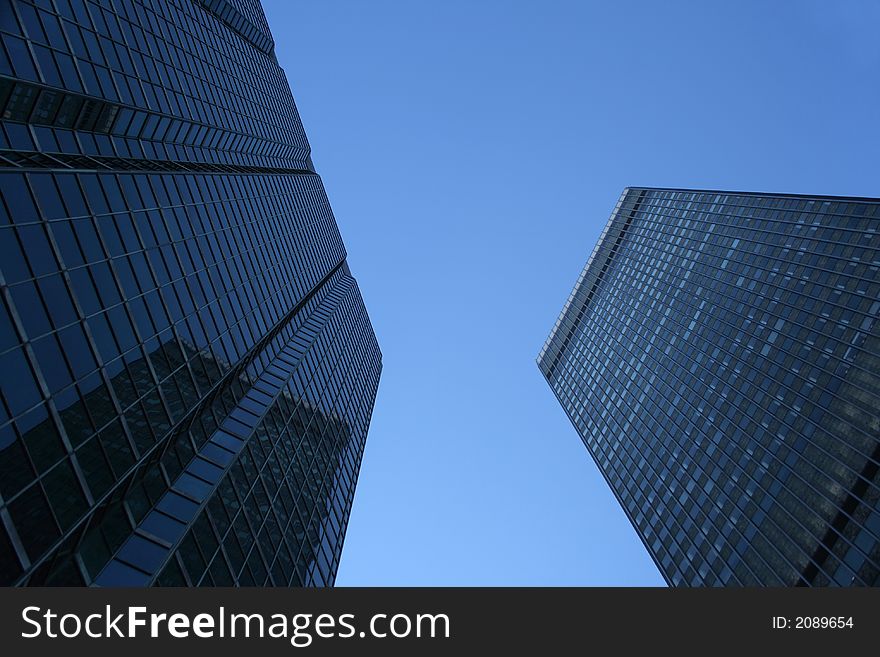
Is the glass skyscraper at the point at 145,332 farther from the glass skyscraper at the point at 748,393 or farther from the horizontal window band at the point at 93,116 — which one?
the glass skyscraper at the point at 748,393

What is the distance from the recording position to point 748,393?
227ft

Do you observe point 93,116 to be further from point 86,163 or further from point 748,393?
point 748,393

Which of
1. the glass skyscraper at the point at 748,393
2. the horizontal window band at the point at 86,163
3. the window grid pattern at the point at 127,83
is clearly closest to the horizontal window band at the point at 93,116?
the window grid pattern at the point at 127,83

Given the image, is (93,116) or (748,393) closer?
(93,116)

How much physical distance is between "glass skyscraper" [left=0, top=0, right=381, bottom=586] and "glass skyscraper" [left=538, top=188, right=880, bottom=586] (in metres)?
39.6

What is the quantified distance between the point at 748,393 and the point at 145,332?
210 ft

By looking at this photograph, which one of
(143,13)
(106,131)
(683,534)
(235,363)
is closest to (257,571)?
(235,363)

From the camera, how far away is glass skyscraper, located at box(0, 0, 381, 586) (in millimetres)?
20625

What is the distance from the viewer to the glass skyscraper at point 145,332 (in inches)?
812

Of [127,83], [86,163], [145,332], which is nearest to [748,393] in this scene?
[145,332]

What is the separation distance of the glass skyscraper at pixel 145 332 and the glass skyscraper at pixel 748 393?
1558 inches

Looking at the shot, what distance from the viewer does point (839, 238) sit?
230 feet

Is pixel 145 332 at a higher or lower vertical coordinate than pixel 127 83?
lower

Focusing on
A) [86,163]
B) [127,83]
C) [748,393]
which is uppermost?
[127,83]
